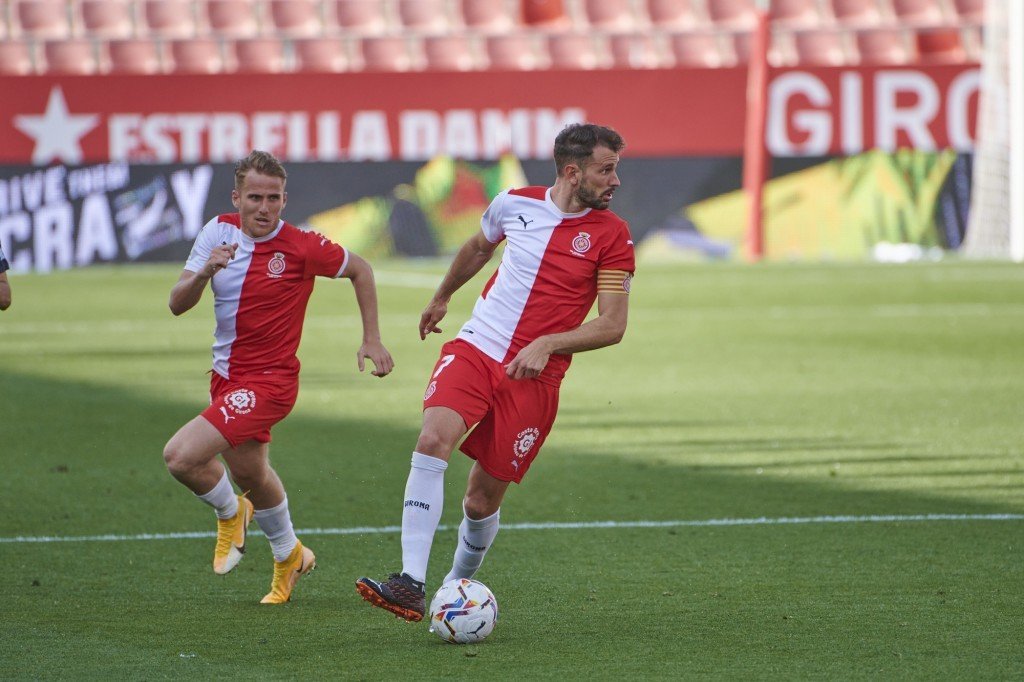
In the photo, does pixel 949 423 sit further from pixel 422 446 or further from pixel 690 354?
pixel 422 446

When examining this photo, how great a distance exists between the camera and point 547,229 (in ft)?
18.1

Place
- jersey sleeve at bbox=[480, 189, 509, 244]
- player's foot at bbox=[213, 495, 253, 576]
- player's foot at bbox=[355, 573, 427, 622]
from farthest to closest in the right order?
player's foot at bbox=[213, 495, 253, 576] < jersey sleeve at bbox=[480, 189, 509, 244] < player's foot at bbox=[355, 573, 427, 622]

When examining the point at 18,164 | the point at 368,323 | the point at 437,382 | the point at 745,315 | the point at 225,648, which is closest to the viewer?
the point at 225,648

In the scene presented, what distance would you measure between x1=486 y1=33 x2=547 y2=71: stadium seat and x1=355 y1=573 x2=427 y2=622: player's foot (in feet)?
73.9

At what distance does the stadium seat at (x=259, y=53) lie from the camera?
26.5 meters

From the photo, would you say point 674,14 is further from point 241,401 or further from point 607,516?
point 241,401

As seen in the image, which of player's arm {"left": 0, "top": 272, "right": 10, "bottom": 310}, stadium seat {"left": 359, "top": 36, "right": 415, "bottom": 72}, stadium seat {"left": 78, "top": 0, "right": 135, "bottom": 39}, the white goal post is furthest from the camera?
stadium seat {"left": 78, "top": 0, "right": 135, "bottom": 39}

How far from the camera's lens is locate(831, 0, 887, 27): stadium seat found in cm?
2892

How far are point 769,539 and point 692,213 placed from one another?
649 inches

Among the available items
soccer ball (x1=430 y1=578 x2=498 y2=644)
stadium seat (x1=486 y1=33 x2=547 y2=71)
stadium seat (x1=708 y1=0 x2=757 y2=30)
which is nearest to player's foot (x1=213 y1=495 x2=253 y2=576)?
soccer ball (x1=430 y1=578 x2=498 y2=644)

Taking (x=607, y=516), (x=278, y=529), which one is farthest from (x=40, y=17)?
(x=278, y=529)

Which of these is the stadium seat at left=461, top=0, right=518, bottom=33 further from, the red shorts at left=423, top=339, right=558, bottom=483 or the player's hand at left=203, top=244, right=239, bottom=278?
the red shorts at left=423, top=339, right=558, bottom=483

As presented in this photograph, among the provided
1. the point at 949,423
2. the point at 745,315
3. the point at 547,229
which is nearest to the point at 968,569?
the point at 547,229

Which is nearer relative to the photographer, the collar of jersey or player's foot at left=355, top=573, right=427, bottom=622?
player's foot at left=355, top=573, right=427, bottom=622
